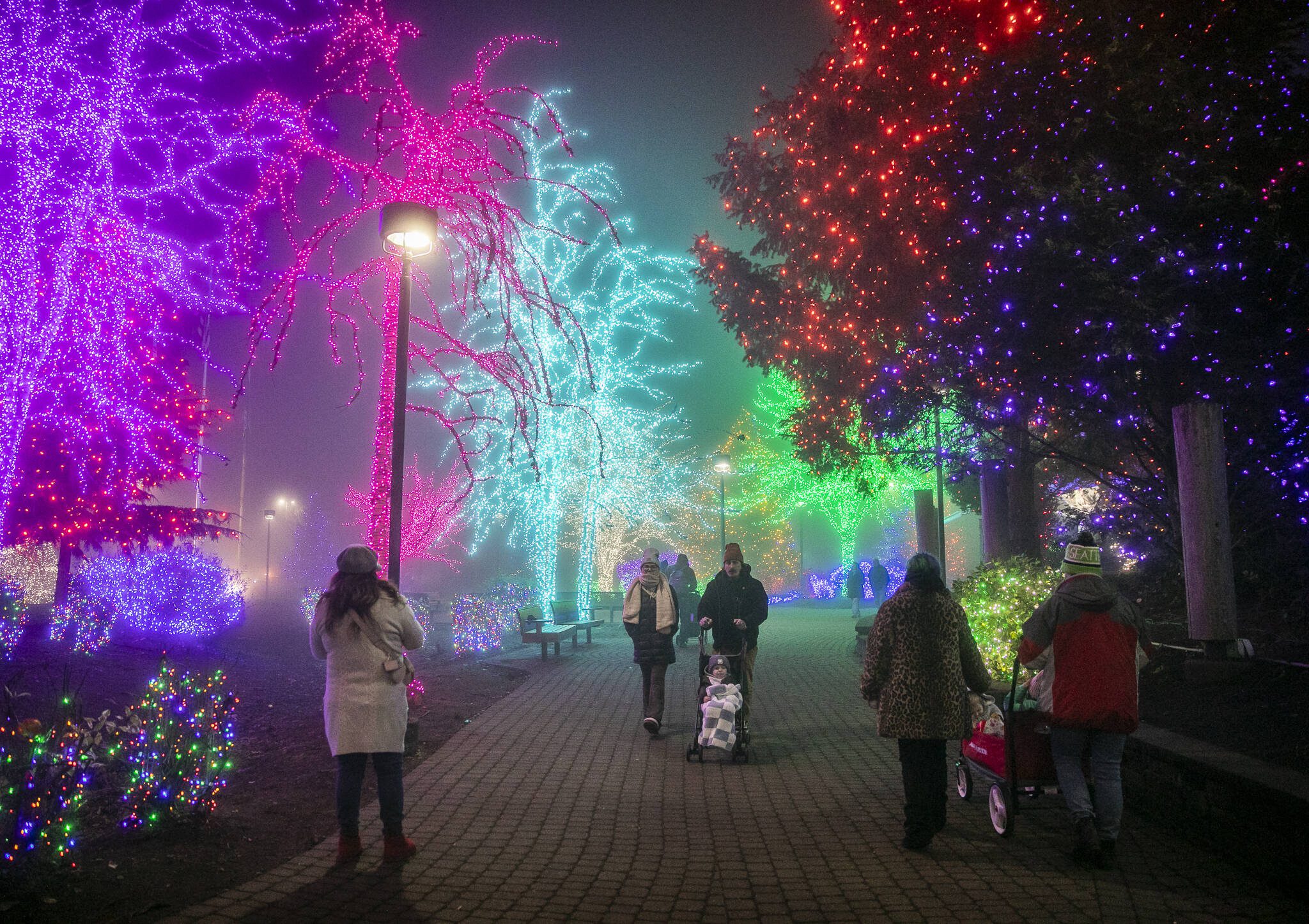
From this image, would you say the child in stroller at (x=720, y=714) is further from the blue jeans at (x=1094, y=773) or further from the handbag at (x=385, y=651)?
the handbag at (x=385, y=651)

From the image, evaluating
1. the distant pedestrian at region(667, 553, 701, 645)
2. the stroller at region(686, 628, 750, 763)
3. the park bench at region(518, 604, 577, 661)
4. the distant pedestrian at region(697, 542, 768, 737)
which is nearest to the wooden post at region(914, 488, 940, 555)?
the distant pedestrian at region(667, 553, 701, 645)

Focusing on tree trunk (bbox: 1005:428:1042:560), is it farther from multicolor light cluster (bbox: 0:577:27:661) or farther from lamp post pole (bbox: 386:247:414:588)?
multicolor light cluster (bbox: 0:577:27:661)

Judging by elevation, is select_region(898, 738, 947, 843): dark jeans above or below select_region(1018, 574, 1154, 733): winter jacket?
below

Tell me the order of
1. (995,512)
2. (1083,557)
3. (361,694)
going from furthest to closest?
(995,512)
(1083,557)
(361,694)

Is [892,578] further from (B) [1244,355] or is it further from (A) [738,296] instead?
(B) [1244,355]

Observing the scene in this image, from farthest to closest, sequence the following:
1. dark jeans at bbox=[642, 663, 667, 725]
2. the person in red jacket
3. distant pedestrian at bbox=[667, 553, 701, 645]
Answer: distant pedestrian at bbox=[667, 553, 701, 645]
dark jeans at bbox=[642, 663, 667, 725]
the person in red jacket

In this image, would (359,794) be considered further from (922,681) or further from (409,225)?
(409,225)

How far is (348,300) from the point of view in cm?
925

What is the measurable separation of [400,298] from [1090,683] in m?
7.26

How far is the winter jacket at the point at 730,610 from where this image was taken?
8867 millimetres

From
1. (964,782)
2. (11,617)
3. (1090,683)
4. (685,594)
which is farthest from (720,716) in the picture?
(685,594)

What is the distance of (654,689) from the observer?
9.09 meters

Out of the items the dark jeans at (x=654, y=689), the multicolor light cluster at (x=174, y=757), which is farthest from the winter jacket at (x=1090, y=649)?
the multicolor light cluster at (x=174, y=757)

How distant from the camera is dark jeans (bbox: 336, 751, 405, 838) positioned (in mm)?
5023
